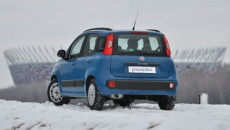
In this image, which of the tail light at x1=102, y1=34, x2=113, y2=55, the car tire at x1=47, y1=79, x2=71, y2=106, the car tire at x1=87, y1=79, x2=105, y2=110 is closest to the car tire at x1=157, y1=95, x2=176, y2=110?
the car tire at x1=87, y1=79, x2=105, y2=110

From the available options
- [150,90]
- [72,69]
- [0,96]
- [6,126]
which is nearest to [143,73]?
[150,90]

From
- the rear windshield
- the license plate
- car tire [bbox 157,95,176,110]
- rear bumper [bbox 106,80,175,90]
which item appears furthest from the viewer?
car tire [bbox 157,95,176,110]

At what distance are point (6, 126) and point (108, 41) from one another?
303 centimetres

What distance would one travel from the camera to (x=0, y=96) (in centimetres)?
4916

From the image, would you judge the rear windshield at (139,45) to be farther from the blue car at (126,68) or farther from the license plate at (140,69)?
the license plate at (140,69)

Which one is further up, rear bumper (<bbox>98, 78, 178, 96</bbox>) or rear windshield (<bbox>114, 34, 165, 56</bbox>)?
rear windshield (<bbox>114, 34, 165, 56</bbox>)

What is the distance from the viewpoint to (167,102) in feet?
40.6

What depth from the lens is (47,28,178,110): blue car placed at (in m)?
11.2

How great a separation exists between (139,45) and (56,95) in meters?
3.66

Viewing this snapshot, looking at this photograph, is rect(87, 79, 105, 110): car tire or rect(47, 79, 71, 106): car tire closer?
rect(87, 79, 105, 110): car tire

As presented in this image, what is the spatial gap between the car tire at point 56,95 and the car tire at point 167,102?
284cm

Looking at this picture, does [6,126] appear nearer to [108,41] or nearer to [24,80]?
[108,41]

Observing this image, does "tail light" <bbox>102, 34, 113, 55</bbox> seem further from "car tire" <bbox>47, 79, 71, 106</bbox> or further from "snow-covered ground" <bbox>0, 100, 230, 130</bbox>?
"car tire" <bbox>47, 79, 71, 106</bbox>

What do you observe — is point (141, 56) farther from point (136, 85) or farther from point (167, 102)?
point (167, 102)
